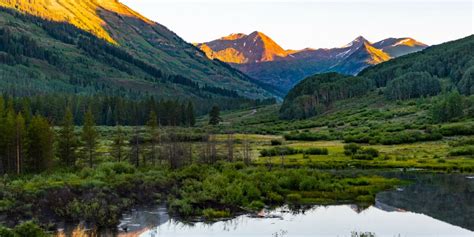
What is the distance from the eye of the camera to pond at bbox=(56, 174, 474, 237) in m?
51.1

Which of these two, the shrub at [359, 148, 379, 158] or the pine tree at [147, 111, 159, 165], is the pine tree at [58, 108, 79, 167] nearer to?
the pine tree at [147, 111, 159, 165]

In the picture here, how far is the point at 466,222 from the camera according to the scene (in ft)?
180

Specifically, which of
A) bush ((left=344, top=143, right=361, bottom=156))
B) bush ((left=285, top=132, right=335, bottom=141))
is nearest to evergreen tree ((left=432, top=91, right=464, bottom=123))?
bush ((left=285, top=132, right=335, bottom=141))

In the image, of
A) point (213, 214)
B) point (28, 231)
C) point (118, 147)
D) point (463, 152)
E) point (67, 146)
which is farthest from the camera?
point (463, 152)

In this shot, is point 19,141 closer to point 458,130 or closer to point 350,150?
point 350,150

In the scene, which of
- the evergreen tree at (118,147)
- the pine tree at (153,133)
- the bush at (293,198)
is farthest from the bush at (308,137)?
the bush at (293,198)

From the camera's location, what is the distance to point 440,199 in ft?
221

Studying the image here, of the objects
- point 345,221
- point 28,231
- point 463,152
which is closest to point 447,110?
point 463,152

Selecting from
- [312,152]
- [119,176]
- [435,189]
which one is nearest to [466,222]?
[435,189]

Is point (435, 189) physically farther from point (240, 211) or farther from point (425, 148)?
point (425, 148)

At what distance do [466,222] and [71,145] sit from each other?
199 feet

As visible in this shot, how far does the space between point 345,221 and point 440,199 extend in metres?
18.0

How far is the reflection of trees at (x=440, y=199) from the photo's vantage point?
5838 cm

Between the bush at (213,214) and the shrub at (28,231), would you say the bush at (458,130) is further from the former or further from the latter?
the shrub at (28,231)
